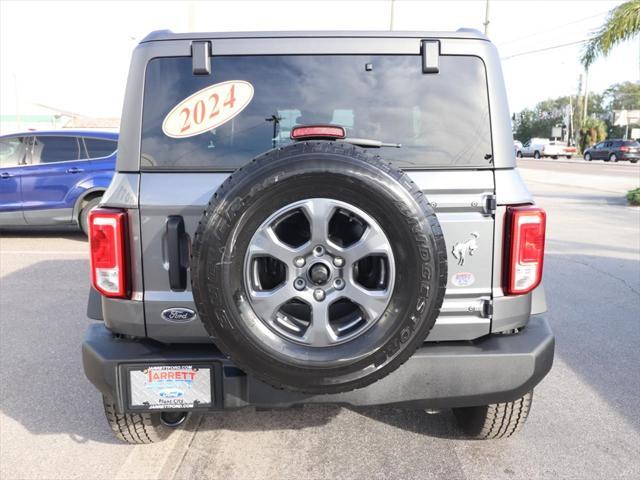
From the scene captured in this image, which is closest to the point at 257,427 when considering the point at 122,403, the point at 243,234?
the point at 122,403

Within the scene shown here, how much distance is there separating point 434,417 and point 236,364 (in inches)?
65.3

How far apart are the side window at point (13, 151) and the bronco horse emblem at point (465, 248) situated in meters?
8.27

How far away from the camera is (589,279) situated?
Answer: 256 inches

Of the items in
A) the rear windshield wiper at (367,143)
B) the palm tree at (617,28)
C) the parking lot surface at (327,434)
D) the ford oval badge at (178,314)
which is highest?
the palm tree at (617,28)

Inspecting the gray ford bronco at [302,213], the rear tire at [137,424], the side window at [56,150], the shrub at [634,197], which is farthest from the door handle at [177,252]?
the shrub at [634,197]

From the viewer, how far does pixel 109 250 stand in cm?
243

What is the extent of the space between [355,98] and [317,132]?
368mm

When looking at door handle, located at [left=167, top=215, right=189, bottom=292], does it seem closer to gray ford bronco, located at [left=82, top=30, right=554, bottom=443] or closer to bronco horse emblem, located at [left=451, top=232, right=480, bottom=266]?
gray ford bronco, located at [left=82, top=30, right=554, bottom=443]

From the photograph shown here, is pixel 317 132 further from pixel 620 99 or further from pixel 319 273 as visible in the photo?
pixel 620 99

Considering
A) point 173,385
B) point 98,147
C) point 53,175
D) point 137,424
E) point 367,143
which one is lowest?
point 137,424

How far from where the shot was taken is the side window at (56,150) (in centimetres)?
865

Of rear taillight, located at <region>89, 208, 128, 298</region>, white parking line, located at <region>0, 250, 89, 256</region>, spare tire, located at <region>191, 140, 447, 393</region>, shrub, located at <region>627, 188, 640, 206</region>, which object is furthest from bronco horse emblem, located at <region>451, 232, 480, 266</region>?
shrub, located at <region>627, 188, 640, 206</region>

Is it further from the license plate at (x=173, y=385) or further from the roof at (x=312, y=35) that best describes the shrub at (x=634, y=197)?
the license plate at (x=173, y=385)

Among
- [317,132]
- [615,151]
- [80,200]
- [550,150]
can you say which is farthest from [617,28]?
[550,150]
